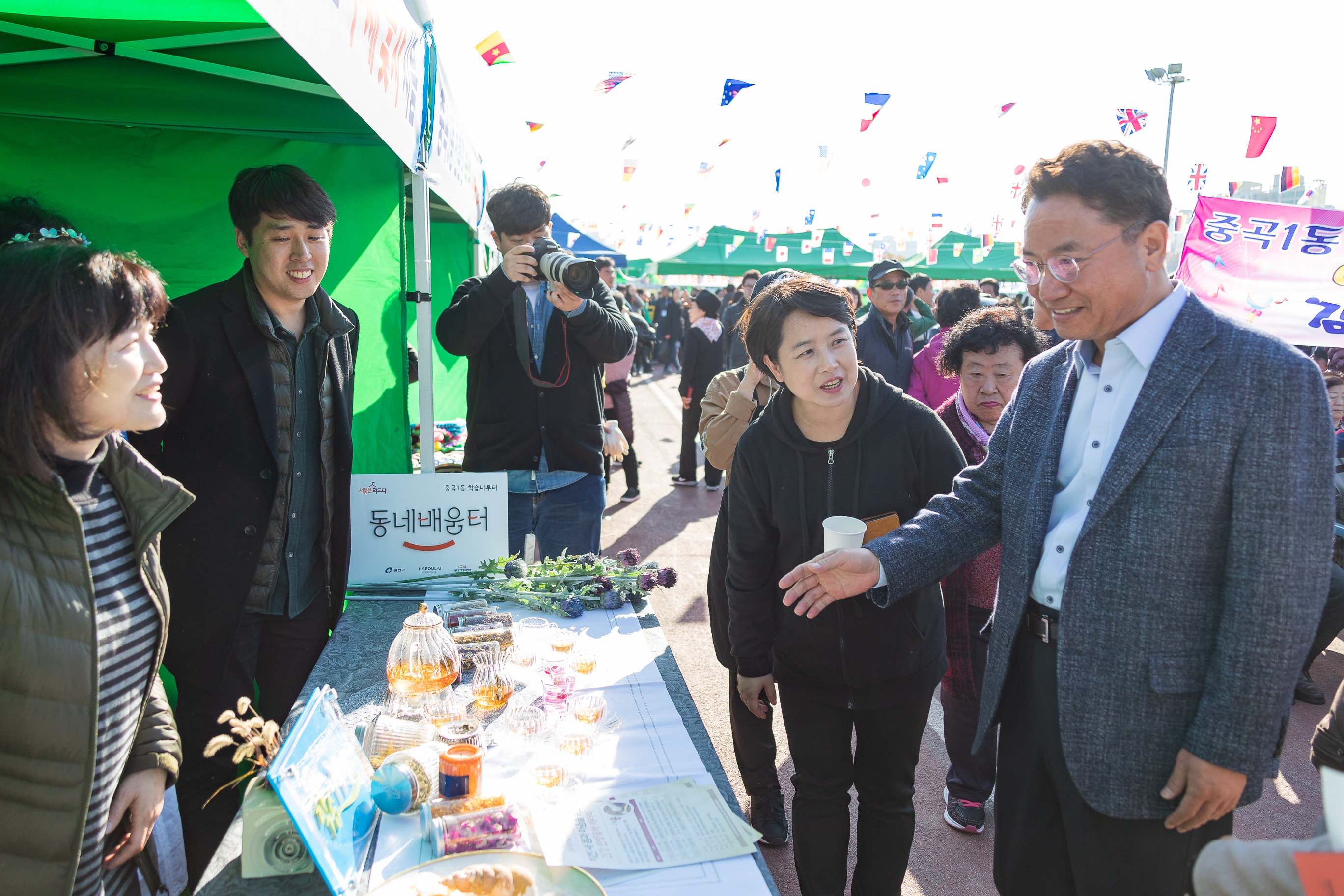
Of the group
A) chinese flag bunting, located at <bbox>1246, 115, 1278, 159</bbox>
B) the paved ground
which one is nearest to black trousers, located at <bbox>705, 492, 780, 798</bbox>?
the paved ground

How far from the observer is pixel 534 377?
299 cm

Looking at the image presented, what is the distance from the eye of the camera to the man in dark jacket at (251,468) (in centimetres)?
200

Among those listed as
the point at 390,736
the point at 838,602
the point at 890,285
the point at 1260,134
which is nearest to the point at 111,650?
the point at 390,736

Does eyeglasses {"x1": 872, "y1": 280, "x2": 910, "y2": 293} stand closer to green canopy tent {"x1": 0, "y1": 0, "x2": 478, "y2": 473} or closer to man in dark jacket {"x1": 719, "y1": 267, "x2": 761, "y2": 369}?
man in dark jacket {"x1": 719, "y1": 267, "x2": 761, "y2": 369}

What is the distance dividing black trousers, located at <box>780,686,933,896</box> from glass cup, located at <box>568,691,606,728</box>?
1.92 ft

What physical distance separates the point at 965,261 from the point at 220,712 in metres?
20.8

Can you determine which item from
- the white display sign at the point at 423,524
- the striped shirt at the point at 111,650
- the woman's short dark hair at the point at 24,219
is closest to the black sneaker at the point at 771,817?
the white display sign at the point at 423,524

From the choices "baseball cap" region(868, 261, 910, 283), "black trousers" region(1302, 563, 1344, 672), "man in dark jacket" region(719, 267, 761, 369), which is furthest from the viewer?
"man in dark jacket" region(719, 267, 761, 369)

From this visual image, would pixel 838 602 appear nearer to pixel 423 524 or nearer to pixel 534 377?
pixel 423 524

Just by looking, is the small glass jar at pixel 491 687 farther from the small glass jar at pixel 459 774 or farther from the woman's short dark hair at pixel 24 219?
the woman's short dark hair at pixel 24 219

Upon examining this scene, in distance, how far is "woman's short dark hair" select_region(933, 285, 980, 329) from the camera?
14.9ft

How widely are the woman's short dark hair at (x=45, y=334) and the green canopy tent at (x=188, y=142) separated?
4.13 ft

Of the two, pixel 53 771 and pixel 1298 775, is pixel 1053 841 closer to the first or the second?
pixel 53 771

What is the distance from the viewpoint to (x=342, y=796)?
4.25 feet
